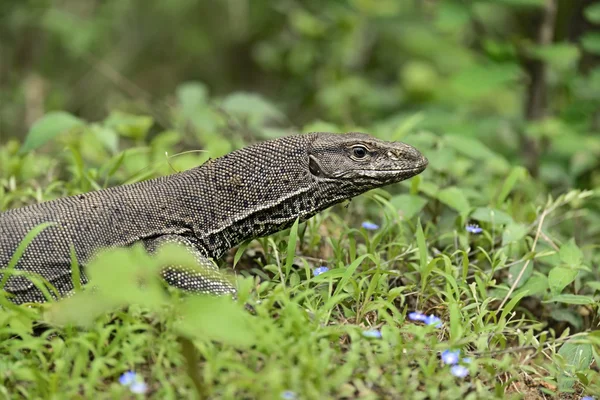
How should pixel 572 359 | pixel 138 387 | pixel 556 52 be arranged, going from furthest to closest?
1. pixel 556 52
2. pixel 572 359
3. pixel 138 387

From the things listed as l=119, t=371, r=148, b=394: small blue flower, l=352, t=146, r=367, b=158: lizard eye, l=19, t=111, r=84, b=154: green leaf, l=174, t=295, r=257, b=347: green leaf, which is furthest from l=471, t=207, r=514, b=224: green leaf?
l=19, t=111, r=84, b=154: green leaf

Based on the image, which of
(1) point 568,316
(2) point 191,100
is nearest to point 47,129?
(2) point 191,100

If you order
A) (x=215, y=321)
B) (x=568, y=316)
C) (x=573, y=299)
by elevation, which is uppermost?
(x=215, y=321)

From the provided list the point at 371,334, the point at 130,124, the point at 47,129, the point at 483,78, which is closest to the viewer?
the point at 371,334

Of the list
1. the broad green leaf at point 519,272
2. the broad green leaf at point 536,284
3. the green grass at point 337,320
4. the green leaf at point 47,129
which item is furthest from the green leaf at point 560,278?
the green leaf at point 47,129

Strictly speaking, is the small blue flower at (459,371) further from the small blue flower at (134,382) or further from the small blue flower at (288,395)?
the small blue flower at (134,382)

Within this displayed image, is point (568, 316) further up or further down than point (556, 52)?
further down

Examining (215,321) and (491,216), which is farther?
(491,216)

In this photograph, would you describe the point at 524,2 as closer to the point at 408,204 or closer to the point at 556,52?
the point at 556,52
